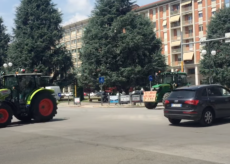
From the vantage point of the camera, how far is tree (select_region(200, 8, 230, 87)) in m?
40.7

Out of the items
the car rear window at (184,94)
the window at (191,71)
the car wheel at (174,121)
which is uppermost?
the window at (191,71)

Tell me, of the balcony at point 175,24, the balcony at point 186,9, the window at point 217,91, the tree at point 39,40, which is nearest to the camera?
the window at point 217,91

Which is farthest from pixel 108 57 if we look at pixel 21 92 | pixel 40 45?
pixel 21 92

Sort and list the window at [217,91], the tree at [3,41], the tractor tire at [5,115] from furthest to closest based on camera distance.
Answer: the tree at [3,41] < the tractor tire at [5,115] < the window at [217,91]

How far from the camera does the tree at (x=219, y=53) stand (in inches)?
1603

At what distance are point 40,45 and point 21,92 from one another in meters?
28.9


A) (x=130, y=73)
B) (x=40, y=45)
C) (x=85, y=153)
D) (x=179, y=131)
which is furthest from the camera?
(x=40, y=45)

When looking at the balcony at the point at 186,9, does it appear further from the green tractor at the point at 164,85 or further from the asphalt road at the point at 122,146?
the asphalt road at the point at 122,146

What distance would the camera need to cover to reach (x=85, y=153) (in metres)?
8.11

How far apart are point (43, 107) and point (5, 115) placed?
2.20 meters

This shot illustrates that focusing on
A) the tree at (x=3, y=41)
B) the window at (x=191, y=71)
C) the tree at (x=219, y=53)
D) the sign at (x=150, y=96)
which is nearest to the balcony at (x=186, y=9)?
the window at (x=191, y=71)

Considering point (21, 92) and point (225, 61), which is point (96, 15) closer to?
point (225, 61)

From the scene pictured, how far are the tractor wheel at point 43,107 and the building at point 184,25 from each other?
45729 millimetres

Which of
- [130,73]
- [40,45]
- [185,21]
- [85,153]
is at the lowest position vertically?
[85,153]
